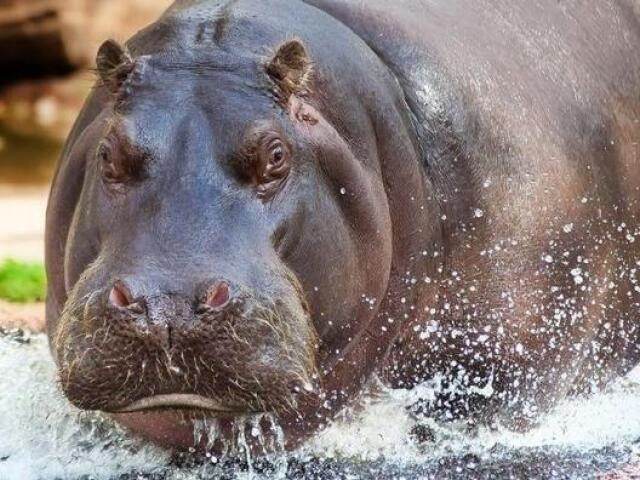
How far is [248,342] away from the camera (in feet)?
13.0

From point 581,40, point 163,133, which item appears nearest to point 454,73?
point 581,40

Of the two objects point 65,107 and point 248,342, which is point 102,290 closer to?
point 248,342

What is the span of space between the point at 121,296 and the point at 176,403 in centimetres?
36

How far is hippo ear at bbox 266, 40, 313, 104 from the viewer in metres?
4.39

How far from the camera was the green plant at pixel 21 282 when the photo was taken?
7.80 m

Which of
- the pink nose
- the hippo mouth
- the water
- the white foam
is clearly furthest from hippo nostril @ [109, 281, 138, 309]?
the white foam

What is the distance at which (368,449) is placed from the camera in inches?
201

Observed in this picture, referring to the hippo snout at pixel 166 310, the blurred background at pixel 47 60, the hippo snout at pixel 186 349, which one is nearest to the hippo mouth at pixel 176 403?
the hippo snout at pixel 186 349

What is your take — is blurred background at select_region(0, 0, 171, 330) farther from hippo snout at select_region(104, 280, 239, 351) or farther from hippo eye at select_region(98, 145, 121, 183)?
hippo snout at select_region(104, 280, 239, 351)

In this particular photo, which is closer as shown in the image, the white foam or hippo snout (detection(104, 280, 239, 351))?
hippo snout (detection(104, 280, 239, 351))

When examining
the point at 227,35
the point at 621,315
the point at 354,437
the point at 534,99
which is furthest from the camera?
the point at 621,315

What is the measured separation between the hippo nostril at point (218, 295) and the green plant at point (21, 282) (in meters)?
3.88

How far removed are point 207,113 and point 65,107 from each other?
1374 centimetres

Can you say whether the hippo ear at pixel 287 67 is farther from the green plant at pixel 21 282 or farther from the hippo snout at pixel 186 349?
the green plant at pixel 21 282
